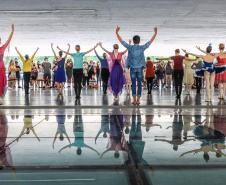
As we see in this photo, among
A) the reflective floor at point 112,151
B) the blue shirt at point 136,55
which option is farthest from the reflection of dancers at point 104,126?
the blue shirt at point 136,55

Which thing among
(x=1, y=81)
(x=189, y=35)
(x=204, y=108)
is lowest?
(x=204, y=108)

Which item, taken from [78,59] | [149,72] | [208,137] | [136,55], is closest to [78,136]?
[208,137]

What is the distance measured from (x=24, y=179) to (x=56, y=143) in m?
1.75

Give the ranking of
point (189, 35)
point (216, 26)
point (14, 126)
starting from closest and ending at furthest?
point (14, 126) < point (216, 26) < point (189, 35)

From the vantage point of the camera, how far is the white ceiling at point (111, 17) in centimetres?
1352

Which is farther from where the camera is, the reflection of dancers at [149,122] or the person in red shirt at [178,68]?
the person in red shirt at [178,68]

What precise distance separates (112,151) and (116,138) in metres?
0.95

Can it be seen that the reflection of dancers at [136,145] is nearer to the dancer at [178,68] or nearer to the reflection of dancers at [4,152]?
the reflection of dancers at [4,152]

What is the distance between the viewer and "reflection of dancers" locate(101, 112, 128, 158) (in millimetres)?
4664

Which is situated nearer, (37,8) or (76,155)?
(76,155)

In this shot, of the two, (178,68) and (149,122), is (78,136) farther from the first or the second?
(178,68)

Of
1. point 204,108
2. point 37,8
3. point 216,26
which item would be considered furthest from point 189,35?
point 204,108

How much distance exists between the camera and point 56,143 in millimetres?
5078

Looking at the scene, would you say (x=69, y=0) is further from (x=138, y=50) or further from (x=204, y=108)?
(x=204, y=108)
